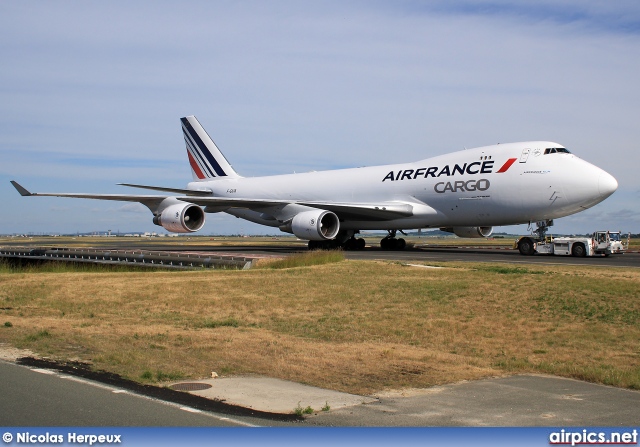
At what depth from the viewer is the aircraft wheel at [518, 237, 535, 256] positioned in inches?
1305

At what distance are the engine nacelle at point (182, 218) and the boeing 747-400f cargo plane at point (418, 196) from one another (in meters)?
0.06

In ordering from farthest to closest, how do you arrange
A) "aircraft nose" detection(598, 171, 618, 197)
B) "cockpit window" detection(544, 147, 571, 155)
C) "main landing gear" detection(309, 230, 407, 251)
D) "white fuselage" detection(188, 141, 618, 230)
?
1. "main landing gear" detection(309, 230, 407, 251)
2. "cockpit window" detection(544, 147, 571, 155)
3. "white fuselage" detection(188, 141, 618, 230)
4. "aircraft nose" detection(598, 171, 618, 197)

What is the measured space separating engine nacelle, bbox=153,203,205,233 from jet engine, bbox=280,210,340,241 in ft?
19.0

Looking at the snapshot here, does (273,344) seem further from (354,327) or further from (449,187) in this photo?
(449,187)

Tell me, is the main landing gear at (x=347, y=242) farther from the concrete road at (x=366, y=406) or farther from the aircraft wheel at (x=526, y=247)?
the concrete road at (x=366, y=406)

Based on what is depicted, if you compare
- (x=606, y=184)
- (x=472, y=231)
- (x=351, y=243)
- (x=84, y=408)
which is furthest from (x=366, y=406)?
(x=351, y=243)

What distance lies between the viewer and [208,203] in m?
40.9

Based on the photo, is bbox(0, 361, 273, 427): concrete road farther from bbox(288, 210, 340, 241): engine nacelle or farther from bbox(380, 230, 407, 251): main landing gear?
bbox(380, 230, 407, 251): main landing gear

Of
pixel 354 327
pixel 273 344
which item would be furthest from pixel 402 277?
pixel 273 344

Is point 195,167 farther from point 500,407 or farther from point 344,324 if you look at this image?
point 500,407

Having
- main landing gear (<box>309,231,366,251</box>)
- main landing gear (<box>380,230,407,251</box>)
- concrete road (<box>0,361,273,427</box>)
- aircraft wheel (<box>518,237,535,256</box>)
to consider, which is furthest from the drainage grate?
main landing gear (<box>309,231,366,251</box>)

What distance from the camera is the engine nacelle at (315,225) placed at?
36250 mm

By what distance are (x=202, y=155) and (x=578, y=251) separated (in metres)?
29.9

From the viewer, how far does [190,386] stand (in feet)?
26.6
